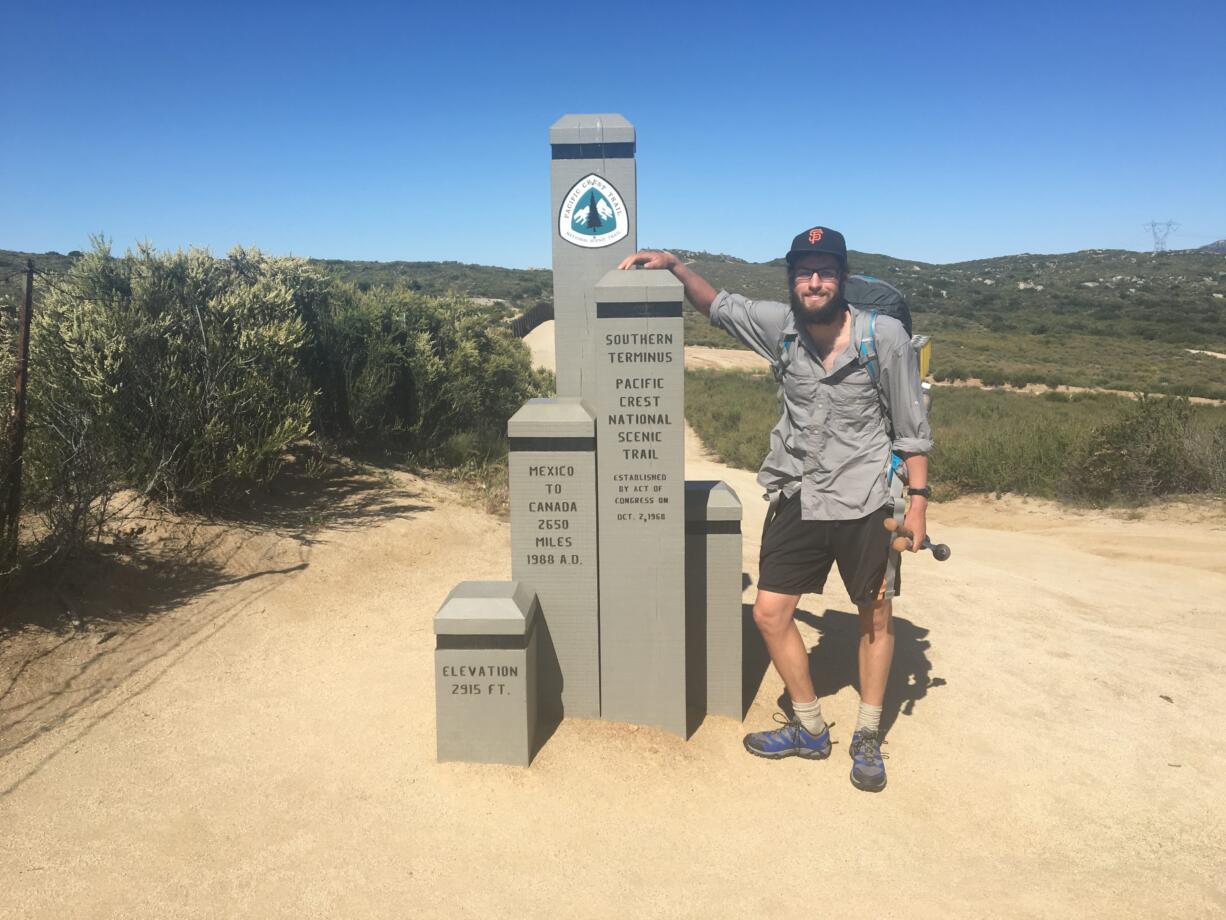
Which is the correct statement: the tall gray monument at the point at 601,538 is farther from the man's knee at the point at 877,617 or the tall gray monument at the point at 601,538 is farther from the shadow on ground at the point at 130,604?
the shadow on ground at the point at 130,604

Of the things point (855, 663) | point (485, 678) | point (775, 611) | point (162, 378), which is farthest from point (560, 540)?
point (162, 378)

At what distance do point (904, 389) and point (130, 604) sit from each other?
4365 millimetres

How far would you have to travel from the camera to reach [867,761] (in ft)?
11.2

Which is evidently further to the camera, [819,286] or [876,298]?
[876,298]

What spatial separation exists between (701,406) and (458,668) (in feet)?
59.4

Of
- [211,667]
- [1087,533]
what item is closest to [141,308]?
[211,667]

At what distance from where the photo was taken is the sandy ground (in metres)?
2.73

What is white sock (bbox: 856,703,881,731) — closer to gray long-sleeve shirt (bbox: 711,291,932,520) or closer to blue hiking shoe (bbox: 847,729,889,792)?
blue hiking shoe (bbox: 847,729,889,792)

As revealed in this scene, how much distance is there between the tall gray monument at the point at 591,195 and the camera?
3.74 m

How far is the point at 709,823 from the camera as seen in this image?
10.2ft

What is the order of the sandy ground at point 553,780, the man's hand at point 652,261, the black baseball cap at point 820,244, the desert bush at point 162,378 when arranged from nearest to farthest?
1. the sandy ground at point 553,780
2. the black baseball cap at point 820,244
3. the man's hand at point 652,261
4. the desert bush at point 162,378

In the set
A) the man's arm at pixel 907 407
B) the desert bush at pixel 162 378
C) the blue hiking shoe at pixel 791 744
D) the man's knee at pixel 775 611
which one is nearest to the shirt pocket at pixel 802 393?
the man's arm at pixel 907 407

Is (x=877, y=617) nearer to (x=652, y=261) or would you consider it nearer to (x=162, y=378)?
(x=652, y=261)

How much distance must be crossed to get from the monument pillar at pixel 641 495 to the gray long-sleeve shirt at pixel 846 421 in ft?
1.48
